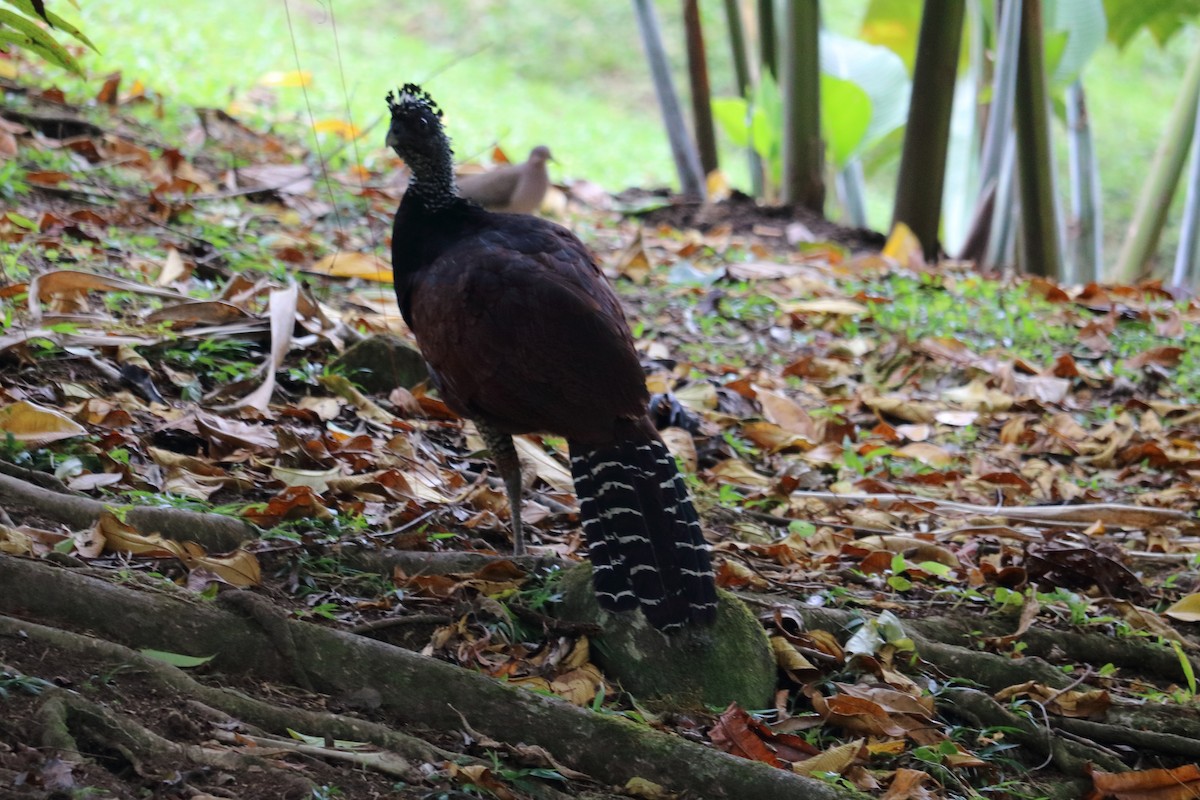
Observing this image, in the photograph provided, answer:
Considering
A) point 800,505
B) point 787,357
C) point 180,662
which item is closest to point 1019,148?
point 787,357

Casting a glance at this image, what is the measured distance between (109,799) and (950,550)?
10.5ft

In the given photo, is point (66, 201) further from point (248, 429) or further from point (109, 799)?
point (109, 799)

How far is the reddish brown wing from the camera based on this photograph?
149 inches

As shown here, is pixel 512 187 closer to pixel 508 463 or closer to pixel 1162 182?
pixel 508 463

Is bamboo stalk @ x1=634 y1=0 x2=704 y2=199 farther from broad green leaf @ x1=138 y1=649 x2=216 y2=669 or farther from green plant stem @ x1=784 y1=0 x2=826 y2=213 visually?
broad green leaf @ x1=138 y1=649 x2=216 y2=669

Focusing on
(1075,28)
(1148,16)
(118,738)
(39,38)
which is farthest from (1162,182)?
(118,738)

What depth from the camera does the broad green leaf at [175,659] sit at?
290 cm

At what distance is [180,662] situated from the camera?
115 inches

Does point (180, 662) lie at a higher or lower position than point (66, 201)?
lower

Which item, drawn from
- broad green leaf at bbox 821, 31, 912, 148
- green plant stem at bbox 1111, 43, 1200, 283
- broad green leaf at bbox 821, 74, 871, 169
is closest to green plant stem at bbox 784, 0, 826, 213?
broad green leaf at bbox 821, 74, 871, 169

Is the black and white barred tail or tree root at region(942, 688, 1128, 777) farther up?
the black and white barred tail

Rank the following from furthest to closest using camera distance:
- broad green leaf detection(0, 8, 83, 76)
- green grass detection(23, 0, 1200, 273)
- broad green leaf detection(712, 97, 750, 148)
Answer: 1. green grass detection(23, 0, 1200, 273)
2. broad green leaf detection(712, 97, 750, 148)
3. broad green leaf detection(0, 8, 83, 76)

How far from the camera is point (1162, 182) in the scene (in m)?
9.76

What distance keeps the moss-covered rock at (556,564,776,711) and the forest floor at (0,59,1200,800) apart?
6 cm
